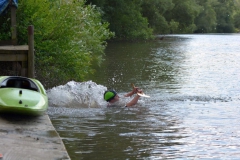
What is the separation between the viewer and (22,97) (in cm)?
1120

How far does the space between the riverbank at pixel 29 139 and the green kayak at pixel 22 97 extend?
204 mm

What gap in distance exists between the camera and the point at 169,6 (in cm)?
6844

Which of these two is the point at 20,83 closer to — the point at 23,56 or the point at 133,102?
the point at 23,56

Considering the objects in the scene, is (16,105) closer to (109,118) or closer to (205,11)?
(109,118)

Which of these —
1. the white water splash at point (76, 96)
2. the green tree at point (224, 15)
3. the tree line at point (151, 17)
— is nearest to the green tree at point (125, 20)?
the tree line at point (151, 17)

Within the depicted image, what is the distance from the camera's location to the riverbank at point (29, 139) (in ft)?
27.4

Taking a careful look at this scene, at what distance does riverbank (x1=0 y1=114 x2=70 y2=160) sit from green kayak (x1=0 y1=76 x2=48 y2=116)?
204 millimetres

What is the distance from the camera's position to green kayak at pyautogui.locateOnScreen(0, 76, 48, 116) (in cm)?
1087

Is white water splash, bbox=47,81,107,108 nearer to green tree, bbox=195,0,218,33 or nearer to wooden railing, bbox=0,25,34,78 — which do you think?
wooden railing, bbox=0,25,34,78

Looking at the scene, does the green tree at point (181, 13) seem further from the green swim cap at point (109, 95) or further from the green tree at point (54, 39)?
the green swim cap at point (109, 95)

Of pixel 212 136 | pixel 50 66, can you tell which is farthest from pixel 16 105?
pixel 50 66

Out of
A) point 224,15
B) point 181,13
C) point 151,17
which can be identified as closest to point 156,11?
point 151,17

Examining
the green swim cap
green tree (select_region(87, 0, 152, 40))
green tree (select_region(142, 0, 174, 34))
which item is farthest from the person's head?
green tree (select_region(142, 0, 174, 34))

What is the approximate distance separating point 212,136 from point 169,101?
4745 millimetres
